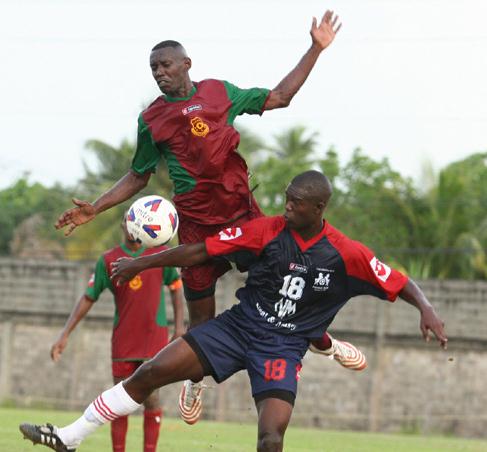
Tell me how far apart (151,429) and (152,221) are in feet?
10.4

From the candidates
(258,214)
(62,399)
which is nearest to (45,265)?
(62,399)

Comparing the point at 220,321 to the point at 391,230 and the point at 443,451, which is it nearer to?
the point at 443,451

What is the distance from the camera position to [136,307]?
41.9 ft

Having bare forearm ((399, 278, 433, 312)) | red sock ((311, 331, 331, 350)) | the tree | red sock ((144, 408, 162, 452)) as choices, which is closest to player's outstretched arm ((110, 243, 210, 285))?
bare forearm ((399, 278, 433, 312))

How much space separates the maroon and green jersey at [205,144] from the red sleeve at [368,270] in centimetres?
115

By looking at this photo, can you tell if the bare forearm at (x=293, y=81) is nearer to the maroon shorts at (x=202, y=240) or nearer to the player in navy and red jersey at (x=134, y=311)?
the maroon shorts at (x=202, y=240)

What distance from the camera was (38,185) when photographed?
55.7 meters

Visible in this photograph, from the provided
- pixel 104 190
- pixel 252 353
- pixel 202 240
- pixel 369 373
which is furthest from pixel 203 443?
pixel 104 190

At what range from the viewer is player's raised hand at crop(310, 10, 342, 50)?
32.0ft

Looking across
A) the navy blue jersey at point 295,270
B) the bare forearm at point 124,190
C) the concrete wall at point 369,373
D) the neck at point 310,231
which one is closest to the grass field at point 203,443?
the bare forearm at point 124,190

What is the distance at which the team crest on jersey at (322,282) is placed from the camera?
906cm

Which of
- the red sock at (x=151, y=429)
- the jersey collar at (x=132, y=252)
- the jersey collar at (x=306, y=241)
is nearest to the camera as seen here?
the jersey collar at (x=306, y=241)

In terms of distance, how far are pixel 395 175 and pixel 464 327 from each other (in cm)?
1570

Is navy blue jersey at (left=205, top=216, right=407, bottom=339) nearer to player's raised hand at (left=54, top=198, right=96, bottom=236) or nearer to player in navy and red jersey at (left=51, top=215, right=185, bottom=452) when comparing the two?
player's raised hand at (left=54, top=198, right=96, bottom=236)
